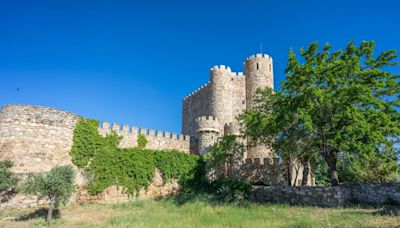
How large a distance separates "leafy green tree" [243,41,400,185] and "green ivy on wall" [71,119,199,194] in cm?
821

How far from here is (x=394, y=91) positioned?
45.7ft

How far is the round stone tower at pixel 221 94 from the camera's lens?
88.7ft

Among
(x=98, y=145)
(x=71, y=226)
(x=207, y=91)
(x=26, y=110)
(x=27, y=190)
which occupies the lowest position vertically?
(x=71, y=226)

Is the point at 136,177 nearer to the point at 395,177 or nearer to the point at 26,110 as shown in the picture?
the point at 26,110

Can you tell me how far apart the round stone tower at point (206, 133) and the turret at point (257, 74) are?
5830 mm

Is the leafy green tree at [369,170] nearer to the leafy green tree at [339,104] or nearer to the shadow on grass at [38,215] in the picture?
the leafy green tree at [339,104]

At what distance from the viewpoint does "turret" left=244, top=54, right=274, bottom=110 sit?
1092 inches

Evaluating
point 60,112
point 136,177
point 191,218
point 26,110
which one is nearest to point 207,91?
point 136,177

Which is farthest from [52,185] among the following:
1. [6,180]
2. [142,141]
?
[142,141]

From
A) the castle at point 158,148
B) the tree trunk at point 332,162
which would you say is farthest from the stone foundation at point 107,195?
the tree trunk at point 332,162

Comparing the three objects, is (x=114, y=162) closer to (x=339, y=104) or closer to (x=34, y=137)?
(x=34, y=137)

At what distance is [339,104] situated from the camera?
13172mm

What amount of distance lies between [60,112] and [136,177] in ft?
21.4

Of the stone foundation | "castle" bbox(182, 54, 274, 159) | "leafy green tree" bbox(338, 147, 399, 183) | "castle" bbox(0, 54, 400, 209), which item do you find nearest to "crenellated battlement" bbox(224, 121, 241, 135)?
"castle" bbox(0, 54, 400, 209)
